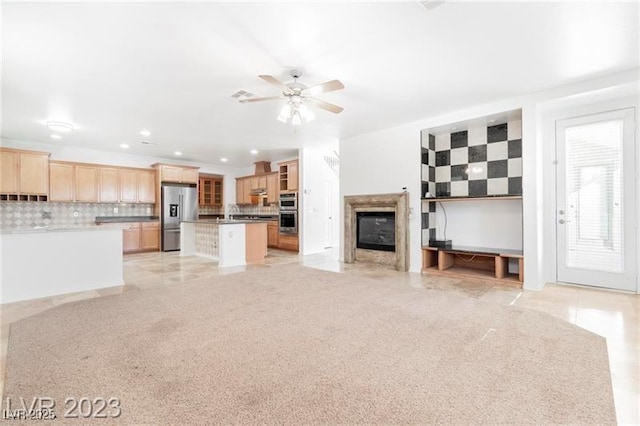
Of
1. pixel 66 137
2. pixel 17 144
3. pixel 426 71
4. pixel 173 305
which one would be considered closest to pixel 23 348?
pixel 173 305

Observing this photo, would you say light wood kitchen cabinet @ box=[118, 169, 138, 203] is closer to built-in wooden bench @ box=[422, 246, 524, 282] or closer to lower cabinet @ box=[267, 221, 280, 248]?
lower cabinet @ box=[267, 221, 280, 248]

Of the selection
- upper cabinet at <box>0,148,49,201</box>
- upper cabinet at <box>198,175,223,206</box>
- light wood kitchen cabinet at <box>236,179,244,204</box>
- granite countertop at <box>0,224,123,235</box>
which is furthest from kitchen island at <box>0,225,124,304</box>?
light wood kitchen cabinet at <box>236,179,244,204</box>

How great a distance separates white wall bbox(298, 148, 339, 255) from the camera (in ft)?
24.1

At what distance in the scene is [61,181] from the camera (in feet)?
21.6

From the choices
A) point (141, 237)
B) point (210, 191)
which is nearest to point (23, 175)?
point (141, 237)

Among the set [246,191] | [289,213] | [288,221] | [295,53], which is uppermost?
[295,53]

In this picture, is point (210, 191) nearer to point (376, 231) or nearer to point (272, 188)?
point (272, 188)

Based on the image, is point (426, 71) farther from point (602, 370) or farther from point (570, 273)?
point (570, 273)

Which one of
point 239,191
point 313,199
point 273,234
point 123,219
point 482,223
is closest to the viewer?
point 482,223

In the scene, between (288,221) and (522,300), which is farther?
(288,221)

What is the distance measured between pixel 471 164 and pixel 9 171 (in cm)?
872

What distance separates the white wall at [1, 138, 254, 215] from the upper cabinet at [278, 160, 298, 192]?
8.49 ft

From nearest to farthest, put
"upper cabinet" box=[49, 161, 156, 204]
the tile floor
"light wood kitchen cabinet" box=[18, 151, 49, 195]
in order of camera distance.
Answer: the tile floor < "light wood kitchen cabinet" box=[18, 151, 49, 195] < "upper cabinet" box=[49, 161, 156, 204]

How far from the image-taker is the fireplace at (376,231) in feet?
18.1
